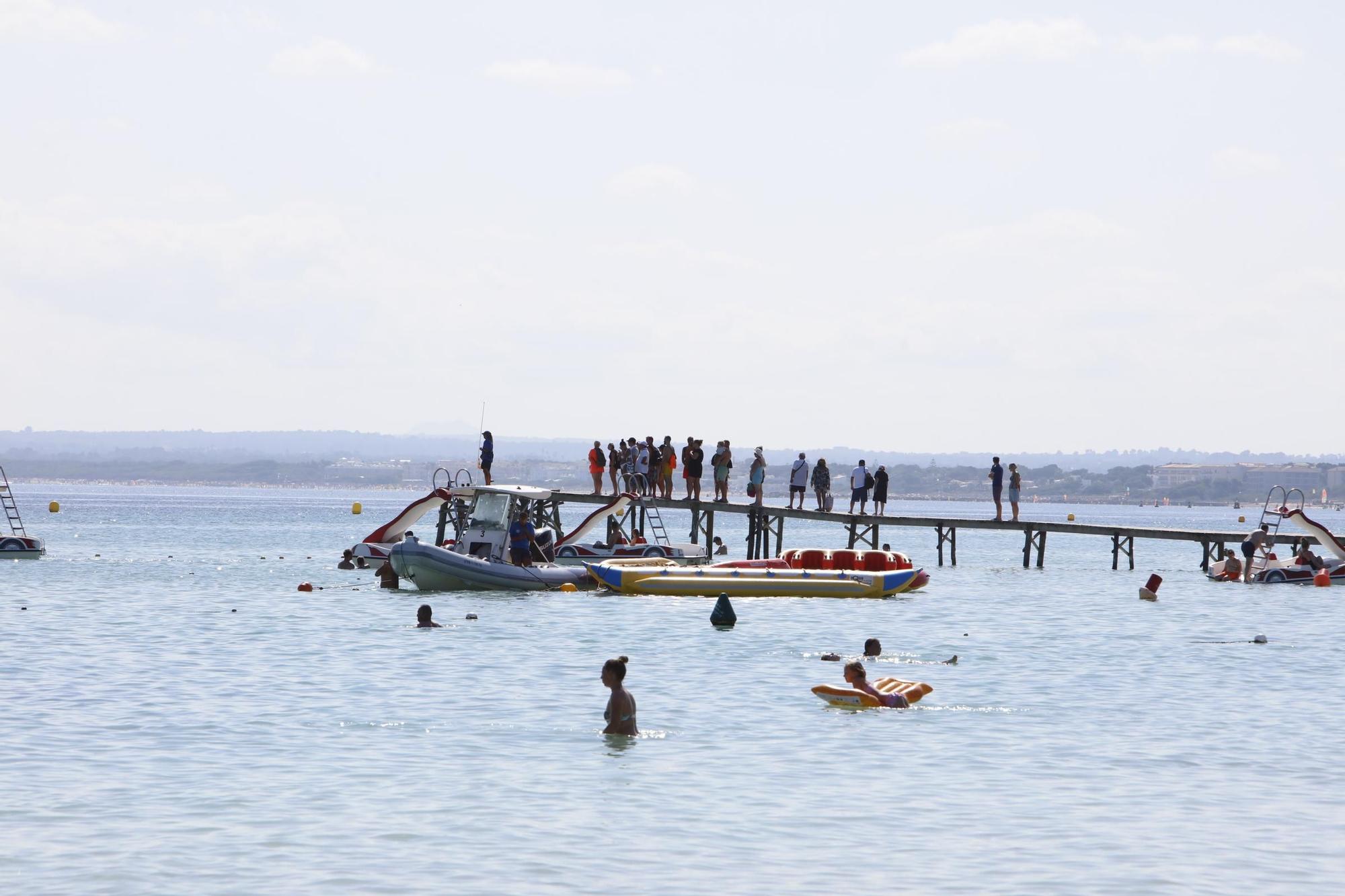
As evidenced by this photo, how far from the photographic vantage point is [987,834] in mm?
17031

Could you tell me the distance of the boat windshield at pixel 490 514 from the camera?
4494cm

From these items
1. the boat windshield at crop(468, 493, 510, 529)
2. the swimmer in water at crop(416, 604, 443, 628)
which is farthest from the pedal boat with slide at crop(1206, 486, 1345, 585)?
the swimmer in water at crop(416, 604, 443, 628)

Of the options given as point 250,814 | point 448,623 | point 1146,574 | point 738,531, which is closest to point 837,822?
point 250,814

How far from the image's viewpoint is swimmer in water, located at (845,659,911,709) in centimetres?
2534

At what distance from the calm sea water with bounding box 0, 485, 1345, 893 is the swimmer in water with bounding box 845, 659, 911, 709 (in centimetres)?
29

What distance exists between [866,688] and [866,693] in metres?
0.13

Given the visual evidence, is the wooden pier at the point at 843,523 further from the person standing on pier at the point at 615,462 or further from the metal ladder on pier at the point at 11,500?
the metal ladder on pier at the point at 11,500

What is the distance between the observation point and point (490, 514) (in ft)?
148

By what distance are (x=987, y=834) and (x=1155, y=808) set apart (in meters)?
2.54

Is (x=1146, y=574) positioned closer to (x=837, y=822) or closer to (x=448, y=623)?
(x=448, y=623)

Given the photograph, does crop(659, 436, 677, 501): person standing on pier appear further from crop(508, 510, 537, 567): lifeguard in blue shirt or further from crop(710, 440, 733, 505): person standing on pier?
crop(508, 510, 537, 567): lifeguard in blue shirt

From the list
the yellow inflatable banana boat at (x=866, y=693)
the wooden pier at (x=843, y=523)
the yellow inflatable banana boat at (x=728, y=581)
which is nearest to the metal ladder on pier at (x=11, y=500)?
the yellow inflatable banana boat at (x=728, y=581)

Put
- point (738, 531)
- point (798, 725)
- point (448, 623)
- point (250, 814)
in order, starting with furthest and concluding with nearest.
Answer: point (738, 531) → point (448, 623) → point (798, 725) → point (250, 814)

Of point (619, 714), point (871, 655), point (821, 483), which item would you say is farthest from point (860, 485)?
point (619, 714)
